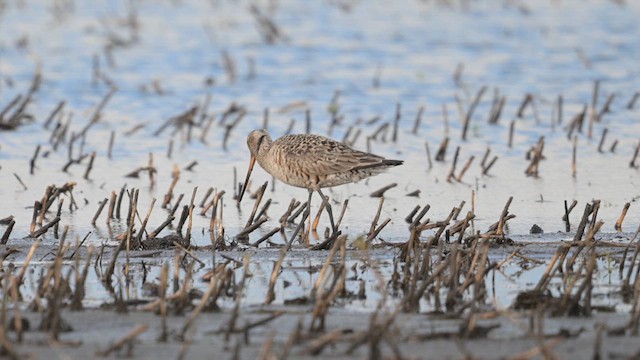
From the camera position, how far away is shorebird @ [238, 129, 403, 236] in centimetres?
953

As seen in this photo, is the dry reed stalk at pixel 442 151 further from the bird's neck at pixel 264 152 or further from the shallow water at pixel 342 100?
the bird's neck at pixel 264 152

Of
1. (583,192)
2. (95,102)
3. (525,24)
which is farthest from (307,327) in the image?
(525,24)

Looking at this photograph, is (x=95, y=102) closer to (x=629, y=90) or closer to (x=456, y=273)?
(x=629, y=90)

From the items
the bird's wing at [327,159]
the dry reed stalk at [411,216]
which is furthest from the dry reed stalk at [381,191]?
the bird's wing at [327,159]

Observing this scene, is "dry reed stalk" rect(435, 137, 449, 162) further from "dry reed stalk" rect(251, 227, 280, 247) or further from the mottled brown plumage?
"dry reed stalk" rect(251, 227, 280, 247)

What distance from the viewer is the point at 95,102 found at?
17078mm

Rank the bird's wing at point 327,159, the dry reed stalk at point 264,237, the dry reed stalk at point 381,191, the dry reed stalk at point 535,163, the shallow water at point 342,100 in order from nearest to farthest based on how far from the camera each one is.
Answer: the dry reed stalk at point 264,237
the bird's wing at point 327,159
the shallow water at point 342,100
the dry reed stalk at point 381,191
the dry reed stalk at point 535,163

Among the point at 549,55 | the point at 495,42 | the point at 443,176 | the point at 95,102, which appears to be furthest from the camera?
the point at 495,42

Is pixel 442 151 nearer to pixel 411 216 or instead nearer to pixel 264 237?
pixel 411 216

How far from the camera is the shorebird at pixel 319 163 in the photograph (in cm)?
953

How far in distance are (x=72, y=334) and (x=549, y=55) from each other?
53.8 feet

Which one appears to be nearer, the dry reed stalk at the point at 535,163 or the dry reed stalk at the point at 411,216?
the dry reed stalk at the point at 411,216

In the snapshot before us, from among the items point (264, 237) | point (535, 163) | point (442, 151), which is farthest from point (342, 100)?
point (264, 237)

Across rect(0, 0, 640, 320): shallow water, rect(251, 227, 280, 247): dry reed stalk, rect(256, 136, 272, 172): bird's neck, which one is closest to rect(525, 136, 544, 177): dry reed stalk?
rect(0, 0, 640, 320): shallow water
